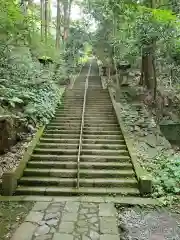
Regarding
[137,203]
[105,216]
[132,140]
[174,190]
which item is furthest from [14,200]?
[132,140]

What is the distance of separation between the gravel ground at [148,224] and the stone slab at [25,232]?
61.9 inches

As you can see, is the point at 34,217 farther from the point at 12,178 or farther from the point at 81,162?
the point at 81,162

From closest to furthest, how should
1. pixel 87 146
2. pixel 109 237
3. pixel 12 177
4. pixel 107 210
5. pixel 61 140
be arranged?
pixel 109 237 → pixel 107 210 → pixel 12 177 → pixel 87 146 → pixel 61 140

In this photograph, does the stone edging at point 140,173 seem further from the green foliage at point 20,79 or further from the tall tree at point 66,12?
the tall tree at point 66,12

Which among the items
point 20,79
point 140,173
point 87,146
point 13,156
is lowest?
point 140,173

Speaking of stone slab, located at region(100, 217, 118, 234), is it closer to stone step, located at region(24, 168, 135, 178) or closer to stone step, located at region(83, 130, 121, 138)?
stone step, located at region(24, 168, 135, 178)

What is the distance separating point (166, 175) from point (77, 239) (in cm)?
344

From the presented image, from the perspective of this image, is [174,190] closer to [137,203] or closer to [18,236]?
[137,203]

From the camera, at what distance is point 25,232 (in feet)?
16.4

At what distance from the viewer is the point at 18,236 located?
16.0 ft

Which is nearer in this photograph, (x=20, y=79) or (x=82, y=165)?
(x=82, y=165)

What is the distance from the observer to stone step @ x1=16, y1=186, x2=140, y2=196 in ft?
22.4

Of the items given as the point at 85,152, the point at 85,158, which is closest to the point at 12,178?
the point at 85,158

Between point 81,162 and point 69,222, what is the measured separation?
2.82 meters
